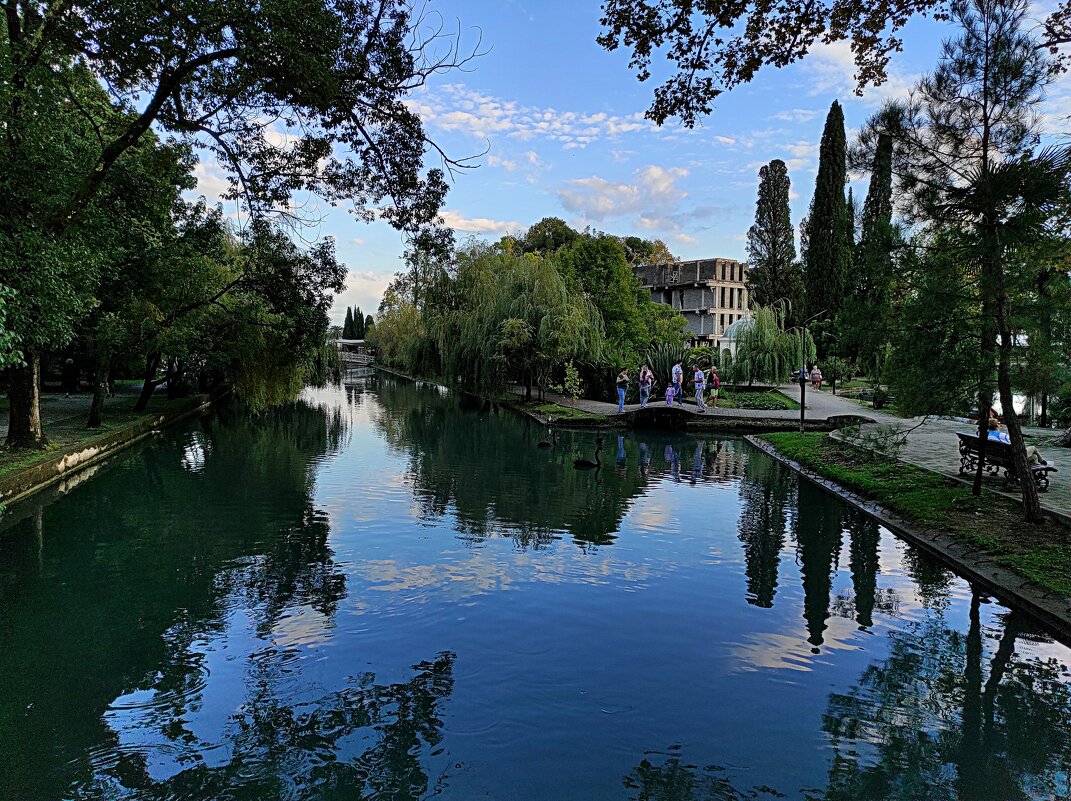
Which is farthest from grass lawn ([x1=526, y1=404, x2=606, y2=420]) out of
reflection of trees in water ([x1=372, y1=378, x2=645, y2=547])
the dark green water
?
the dark green water

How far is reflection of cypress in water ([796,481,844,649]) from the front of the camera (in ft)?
25.6

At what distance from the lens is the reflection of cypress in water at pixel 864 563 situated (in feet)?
26.2

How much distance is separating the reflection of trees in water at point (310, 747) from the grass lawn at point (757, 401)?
25195mm

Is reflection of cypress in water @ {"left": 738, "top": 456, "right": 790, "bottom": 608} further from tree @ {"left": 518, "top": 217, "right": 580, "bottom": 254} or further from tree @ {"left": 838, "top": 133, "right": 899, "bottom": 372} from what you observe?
tree @ {"left": 518, "top": 217, "right": 580, "bottom": 254}

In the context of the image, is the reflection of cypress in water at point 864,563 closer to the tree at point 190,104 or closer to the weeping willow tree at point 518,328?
the tree at point 190,104

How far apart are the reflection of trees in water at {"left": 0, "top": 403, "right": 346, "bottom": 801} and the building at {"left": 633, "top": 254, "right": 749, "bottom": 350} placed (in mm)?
50839

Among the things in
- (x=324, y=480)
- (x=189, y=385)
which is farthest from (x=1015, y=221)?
(x=189, y=385)

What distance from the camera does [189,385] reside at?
34.1m

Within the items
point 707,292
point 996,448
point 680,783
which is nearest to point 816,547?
point 996,448

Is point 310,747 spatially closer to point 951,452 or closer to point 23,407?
point 23,407

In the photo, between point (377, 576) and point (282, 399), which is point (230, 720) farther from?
point (282, 399)

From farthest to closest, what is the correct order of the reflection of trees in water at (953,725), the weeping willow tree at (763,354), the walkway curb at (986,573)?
the weeping willow tree at (763,354), the walkway curb at (986,573), the reflection of trees in water at (953,725)

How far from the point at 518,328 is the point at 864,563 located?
2094 cm

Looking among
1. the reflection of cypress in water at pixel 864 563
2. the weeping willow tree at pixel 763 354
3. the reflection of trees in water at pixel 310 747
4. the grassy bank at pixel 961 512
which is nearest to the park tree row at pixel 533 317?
the weeping willow tree at pixel 763 354
